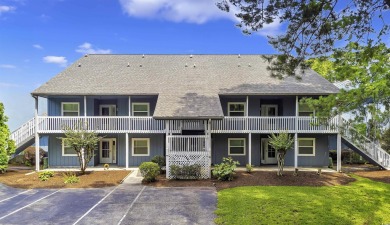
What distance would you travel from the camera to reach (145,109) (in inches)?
852

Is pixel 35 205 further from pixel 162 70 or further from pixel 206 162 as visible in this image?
pixel 162 70

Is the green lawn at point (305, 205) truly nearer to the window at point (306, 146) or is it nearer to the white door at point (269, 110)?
the window at point (306, 146)

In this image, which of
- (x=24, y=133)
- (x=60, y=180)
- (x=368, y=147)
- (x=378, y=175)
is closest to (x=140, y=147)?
(x=60, y=180)

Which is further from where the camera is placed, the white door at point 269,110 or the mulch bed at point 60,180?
the white door at point 269,110

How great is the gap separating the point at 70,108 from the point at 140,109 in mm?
5400

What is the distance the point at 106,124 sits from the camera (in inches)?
786

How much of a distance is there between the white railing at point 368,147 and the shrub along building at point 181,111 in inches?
40.6

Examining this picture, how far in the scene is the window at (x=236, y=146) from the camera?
2161 cm

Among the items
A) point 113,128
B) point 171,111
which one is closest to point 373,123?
point 171,111

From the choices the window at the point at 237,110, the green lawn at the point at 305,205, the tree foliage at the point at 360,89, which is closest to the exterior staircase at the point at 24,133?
the window at the point at 237,110

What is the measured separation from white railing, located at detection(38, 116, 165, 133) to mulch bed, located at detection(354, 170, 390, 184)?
13.9m

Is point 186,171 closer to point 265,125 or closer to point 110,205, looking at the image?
point 110,205

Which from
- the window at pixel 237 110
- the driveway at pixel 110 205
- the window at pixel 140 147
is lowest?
the driveway at pixel 110 205

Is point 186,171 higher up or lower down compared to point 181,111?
lower down
